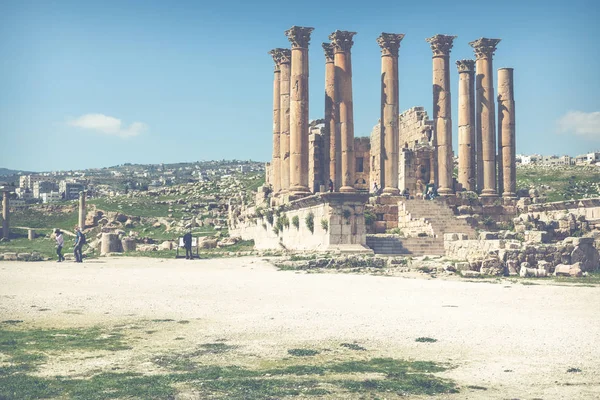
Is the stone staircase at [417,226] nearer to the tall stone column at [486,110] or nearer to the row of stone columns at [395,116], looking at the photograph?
the row of stone columns at [395,116]

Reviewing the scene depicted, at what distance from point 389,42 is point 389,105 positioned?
10.9 feet

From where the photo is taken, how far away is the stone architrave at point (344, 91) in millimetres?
39719

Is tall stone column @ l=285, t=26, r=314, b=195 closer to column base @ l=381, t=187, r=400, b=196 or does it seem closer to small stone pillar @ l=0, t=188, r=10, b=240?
column base @ l=381, t=187, r=400, b=196

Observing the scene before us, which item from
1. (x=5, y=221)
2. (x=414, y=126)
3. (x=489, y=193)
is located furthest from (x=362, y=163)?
(x=5, y=221)

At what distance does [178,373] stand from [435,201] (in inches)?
1192

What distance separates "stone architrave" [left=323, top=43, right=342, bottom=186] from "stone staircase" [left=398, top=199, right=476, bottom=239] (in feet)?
13.8

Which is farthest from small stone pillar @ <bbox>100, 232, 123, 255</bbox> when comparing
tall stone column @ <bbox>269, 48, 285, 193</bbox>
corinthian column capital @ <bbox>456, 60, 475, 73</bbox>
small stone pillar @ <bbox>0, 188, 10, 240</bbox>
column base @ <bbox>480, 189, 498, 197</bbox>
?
small stone pillar @ <bbox>0, 188, 10, 240</bbox>

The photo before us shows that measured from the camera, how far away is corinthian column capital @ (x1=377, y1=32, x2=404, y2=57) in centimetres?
4188

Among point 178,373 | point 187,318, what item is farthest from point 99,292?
point 178,373

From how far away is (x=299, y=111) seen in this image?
39.5 m

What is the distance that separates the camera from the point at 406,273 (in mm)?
25359

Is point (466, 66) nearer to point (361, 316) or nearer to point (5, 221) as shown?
point (361, 316)

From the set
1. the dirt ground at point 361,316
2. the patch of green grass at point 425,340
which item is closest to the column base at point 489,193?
the dirt ground at point 361,316

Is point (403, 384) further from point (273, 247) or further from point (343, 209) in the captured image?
point (273, 247)
